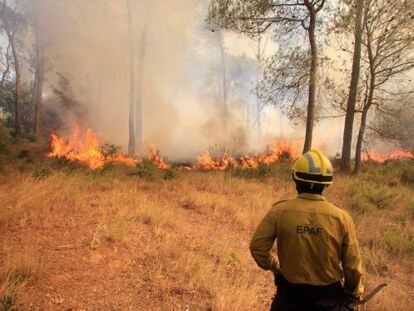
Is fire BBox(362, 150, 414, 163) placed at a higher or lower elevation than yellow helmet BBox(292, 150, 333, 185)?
lower

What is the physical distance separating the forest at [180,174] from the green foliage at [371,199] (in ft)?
0.14

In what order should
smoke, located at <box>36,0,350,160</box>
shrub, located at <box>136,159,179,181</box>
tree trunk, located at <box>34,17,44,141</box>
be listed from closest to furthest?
shrub, located at <box>136,159,179,181</box> < smoke, located at <box>36,0,350,160</box> < tree trunk, located at <box>34,17,44,141</box>

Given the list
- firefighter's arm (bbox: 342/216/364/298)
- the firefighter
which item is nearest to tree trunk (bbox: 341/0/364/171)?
the firefighter

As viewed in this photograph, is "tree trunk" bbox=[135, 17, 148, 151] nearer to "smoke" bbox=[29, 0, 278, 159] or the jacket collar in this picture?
"smoke" bbox=[29, 0, 278, 159]

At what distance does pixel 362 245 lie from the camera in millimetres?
6848

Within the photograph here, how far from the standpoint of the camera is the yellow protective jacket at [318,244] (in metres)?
2.40

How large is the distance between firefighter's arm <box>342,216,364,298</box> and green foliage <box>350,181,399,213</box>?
Result: 717 cm

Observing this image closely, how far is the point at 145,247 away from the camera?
547cm

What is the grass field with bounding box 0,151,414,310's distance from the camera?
413 cm

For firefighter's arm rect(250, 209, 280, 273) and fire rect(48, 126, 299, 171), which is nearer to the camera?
firefighter's arm rect(250, 209, 280, 273)

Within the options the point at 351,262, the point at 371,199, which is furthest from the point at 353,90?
the point at 351,262

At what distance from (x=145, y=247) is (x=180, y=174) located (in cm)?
676

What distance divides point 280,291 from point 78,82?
1355 inches

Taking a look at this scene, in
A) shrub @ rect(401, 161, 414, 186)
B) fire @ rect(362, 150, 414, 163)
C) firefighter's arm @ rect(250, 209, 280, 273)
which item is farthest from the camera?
fire @ rect(362, 150, 414, 163)
